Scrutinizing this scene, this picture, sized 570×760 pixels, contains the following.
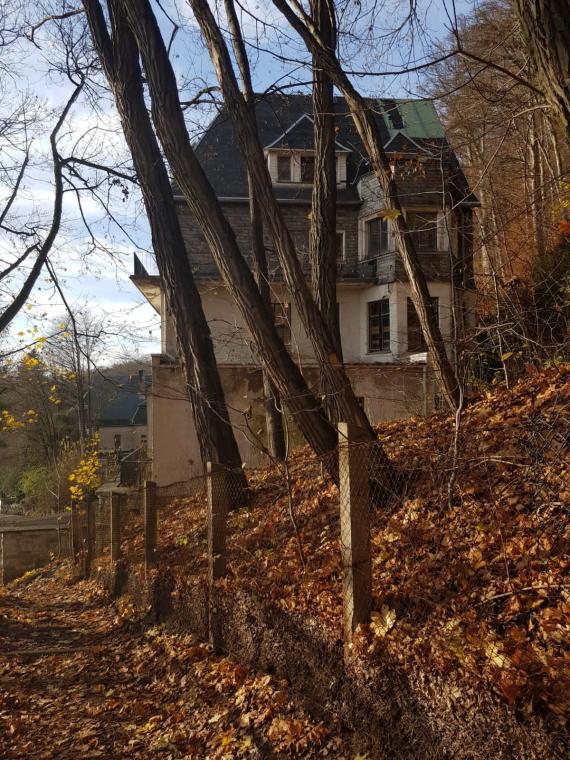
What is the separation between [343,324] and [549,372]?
1697 cm

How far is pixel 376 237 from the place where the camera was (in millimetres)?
26078

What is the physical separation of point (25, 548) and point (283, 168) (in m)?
15.6

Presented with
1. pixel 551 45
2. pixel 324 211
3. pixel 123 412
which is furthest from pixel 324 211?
pixel 123 412

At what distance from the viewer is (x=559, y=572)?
15.5ft

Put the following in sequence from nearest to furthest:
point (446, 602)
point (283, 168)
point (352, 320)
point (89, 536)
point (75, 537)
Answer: point (446, 602) < point (89, 536) < point (75, 537) < point (283, 168) < point (352, 320)

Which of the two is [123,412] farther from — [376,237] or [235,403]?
[235,403]

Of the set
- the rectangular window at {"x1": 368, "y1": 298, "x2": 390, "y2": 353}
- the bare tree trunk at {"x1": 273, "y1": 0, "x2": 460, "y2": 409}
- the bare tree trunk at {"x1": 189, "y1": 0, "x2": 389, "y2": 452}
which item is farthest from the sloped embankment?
the rectangular window at {"x1": 368, "y1": 298, "x2": 390, "y2": 353}

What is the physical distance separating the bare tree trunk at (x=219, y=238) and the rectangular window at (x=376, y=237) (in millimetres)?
17345

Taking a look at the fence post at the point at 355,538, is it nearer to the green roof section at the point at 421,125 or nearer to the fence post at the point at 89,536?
the fence post at the point at 89,536

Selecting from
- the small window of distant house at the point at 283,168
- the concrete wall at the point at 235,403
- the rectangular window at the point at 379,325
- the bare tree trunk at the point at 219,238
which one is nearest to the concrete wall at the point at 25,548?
the concrete wall at the point at 235,403

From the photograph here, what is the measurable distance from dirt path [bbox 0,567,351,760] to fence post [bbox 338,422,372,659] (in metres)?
0.81

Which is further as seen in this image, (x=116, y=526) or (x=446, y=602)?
(x=116, y=526)

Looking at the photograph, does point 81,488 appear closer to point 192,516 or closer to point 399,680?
point 192,516

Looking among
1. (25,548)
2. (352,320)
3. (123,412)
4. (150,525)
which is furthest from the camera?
(123,412)
